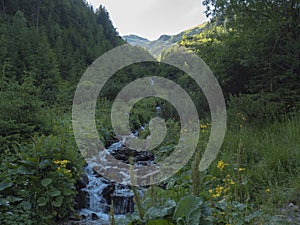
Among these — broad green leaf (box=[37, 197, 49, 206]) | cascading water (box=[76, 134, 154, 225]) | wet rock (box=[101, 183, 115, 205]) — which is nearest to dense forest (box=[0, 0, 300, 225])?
broad green leaf (box=[37, 197, 49, 206])

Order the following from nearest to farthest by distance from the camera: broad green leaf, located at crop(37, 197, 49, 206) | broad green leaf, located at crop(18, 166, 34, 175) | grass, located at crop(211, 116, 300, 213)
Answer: grass, located at crop(211, 116, 300, 213), broad green leaf, located at crop(37, 197, 49, 206), broad green leaf, located at crop(18, 166, 34, 175)

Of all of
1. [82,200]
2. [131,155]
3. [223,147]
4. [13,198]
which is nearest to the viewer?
[13,198]

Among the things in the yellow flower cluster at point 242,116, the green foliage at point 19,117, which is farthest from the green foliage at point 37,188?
the yellow flower cluster at point 242,116

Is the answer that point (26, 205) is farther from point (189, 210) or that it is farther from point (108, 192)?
point (189, 210)

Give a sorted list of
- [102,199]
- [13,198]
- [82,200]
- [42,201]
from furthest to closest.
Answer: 1. [102,199]
2. [82,200]
3. [42,201]
4. [13,198]

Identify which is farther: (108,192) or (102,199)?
(108,192)

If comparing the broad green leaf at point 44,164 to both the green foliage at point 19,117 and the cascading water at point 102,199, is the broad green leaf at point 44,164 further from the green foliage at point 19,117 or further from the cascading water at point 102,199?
the green foliage at point 19,117

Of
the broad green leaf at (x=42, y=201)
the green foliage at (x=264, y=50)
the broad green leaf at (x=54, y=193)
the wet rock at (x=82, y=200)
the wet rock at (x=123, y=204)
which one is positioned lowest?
the wet rock at (x=123, y=204)

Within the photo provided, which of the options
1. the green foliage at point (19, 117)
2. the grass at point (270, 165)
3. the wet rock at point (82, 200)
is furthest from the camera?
the green foliage at point (19, 117)

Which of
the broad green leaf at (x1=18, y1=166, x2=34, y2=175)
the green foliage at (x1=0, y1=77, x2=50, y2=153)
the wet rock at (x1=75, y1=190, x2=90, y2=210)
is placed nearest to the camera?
the broad green leaf at (x1=18, y1=166, x2=34, y2=175)

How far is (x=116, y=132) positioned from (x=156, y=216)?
7569 millimetres

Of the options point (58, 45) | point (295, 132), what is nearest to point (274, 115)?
point (295, 132)

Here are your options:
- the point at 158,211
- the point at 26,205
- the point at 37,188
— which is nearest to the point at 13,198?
the point at 26,205

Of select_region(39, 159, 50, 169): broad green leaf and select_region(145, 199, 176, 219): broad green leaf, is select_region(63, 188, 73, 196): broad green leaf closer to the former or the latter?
select_region(39, 159, 50, 169): broad green leaf
